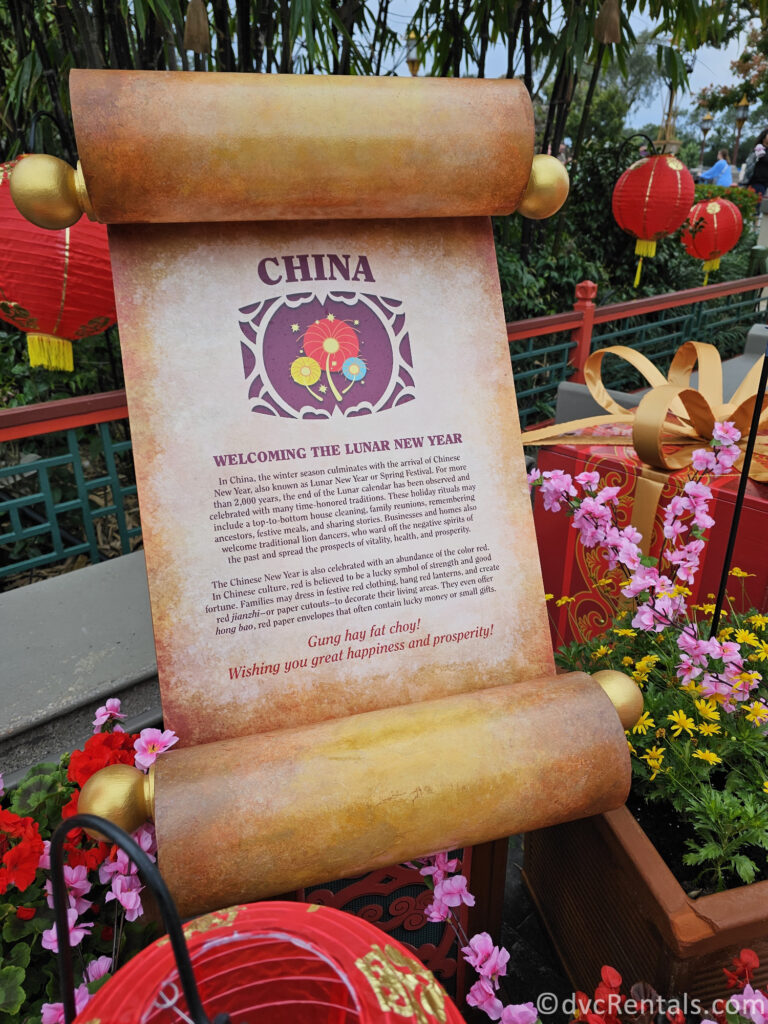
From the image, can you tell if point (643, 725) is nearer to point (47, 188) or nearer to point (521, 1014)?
point (521, 1014)

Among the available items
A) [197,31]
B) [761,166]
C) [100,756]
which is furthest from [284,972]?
[761,166]

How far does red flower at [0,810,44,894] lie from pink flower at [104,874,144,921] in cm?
18

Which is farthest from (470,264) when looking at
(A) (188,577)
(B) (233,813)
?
(B) (233,813)

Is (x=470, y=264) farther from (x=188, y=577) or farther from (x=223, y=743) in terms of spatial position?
(x=223, y=743)

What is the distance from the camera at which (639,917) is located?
1071 millimetres

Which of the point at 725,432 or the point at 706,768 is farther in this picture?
the point at 725,432

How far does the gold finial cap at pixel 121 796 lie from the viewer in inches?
32.4

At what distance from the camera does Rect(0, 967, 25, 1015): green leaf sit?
0.93 metres

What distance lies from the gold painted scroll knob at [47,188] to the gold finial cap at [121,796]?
76 centimetres

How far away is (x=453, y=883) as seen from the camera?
3.30 ft

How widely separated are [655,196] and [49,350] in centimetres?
354

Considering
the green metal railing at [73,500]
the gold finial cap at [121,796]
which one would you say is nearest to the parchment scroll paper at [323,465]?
the gold finial cap at [121,796]

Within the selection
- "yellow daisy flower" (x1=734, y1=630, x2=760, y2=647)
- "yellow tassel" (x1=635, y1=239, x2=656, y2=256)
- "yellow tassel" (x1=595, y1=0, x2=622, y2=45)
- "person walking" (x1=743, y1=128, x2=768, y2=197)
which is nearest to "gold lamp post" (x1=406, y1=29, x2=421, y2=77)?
"yellow tassel" (x1=595, y1=0, x2=622, y2=45)

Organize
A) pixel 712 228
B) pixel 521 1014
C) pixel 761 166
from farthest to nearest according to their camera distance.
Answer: pixel 761 166 < pixel 712 228 < pixel 521 1014
